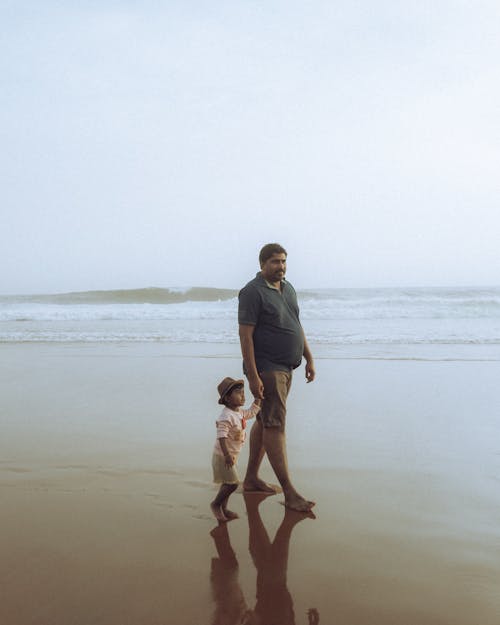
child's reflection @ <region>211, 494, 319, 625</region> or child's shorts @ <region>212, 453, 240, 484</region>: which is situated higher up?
child's shorts @ <region>212, 453, 240, 484</region>

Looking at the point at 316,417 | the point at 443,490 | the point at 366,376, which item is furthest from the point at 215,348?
the point at 443,490

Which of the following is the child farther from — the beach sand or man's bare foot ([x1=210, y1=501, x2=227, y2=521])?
the beach sand

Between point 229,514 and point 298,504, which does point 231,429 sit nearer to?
point 229,514

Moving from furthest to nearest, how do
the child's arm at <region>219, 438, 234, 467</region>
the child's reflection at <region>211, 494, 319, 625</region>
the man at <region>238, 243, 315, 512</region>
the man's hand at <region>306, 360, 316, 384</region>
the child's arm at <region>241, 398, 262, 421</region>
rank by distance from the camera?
the man's hand at <region>306, 360, 316, 384</region>, the man at <region>238, 243, 315, 512</region>, the child's arm at <region>241, 398, 262, 421</region>, the child's arm at <region>219, 438, 234, 467</region>, the child's reflection at <region>211, 494, 319, 625</region>

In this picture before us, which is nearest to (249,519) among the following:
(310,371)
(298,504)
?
(298,504)

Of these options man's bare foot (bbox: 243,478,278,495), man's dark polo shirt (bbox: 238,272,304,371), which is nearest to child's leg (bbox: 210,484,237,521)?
man's bare foot (bbox: 243,478,278,495)

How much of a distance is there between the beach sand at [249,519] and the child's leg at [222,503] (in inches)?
2.5

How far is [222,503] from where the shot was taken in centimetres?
341

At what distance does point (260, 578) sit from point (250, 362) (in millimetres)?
1304

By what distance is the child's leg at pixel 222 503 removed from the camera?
3.32 m

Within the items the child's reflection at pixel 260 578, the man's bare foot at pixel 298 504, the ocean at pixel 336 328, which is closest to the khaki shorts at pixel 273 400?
the man's bare foot at pixel 298 504

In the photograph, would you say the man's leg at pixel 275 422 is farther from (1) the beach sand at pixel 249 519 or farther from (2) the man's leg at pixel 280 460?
(1) the beach sand at pixel 249 519

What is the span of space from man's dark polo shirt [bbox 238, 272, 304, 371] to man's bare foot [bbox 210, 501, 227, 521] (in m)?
0.88

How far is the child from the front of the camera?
130 inches
